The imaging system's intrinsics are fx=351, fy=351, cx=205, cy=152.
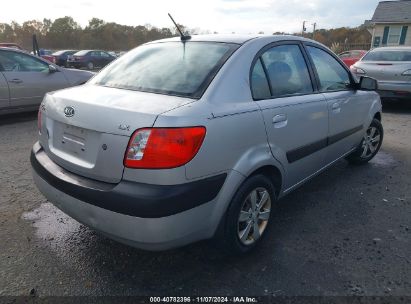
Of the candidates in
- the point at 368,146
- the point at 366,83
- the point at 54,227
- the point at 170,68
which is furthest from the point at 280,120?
the point at 368,146

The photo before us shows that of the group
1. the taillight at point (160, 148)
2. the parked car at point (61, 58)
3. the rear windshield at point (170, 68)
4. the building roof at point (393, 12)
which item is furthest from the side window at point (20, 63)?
the building roof at point (393, 12)

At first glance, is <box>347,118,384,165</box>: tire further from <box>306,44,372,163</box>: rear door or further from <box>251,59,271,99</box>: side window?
<box>251,59,271,99</box>: side window

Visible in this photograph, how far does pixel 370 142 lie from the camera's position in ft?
16.0

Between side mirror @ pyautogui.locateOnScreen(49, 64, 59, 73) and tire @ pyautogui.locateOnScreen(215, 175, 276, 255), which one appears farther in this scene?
side mirror @ pyautogui.locateOnScreen(49, 64, 59, 73)

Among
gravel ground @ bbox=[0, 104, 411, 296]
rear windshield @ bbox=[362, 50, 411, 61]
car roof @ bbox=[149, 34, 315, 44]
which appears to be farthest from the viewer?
Result: rear windshield @ bbox=[362, 50, 411, 61]

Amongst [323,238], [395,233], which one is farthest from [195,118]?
[395,233]

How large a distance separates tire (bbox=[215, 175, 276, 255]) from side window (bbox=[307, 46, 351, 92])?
1.35 m

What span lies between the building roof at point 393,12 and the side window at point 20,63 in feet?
101

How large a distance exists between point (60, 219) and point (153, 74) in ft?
5.35

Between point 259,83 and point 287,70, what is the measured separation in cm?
51

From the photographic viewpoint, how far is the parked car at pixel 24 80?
6.55 metres

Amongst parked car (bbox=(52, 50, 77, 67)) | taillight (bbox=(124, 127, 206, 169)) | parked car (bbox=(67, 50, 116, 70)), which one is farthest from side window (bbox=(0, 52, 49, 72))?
parked car (bbox=(52, 50, 77, 67))

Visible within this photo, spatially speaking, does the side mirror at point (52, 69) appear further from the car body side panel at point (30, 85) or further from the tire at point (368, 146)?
the tire at point (368, 146)

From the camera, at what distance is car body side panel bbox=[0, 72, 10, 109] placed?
6430mm
